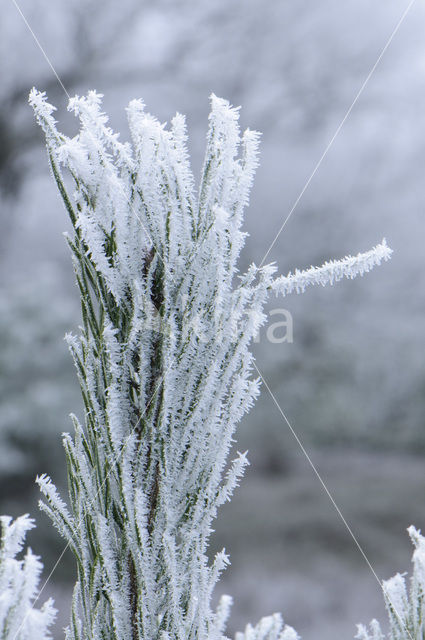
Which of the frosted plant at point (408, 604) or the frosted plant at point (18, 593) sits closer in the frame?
the frosted plant at point (18, 593)

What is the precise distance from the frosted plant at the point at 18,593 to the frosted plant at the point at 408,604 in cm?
30

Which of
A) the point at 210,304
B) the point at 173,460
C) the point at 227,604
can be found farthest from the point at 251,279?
the point at 227,604

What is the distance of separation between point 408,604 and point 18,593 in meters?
0.34

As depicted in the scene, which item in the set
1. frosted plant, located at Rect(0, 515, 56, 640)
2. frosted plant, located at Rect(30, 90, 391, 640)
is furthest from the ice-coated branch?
frosted plant, located at Rect(0, 515, 56, 640)

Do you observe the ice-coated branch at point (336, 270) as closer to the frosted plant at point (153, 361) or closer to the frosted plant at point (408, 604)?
the frosted plant at point (153, 361)

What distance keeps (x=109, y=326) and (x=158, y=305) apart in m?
0.04

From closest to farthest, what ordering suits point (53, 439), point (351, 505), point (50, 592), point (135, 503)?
1. point (135, 503)
2. point (50, 592)
3. point (53, 439)
4. point (351, 505)

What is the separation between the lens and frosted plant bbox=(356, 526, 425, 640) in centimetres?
47

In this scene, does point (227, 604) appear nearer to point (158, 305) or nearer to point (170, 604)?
point (170, 604)

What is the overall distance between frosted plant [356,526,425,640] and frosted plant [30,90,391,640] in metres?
0.18

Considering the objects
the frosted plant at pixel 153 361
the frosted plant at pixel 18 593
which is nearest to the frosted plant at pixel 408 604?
the frosted plant at pixel 153 361

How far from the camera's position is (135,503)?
0.37m

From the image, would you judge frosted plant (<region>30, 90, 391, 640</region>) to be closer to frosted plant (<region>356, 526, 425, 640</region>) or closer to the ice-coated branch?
the ice-coated branch

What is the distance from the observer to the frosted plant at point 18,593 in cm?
33
